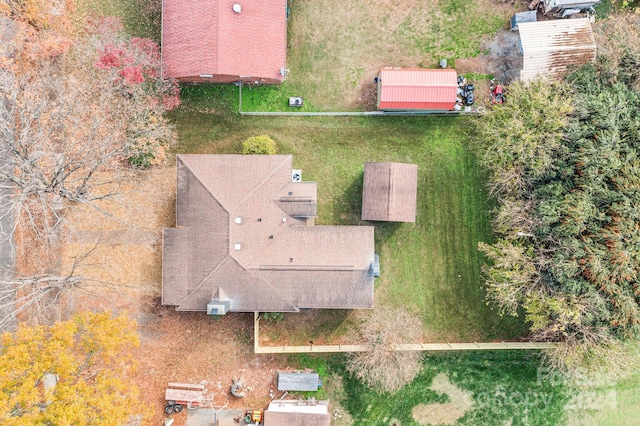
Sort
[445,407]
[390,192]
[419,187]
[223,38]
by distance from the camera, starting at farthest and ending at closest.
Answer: [419,187], [445,407], [390,192], [223,38]

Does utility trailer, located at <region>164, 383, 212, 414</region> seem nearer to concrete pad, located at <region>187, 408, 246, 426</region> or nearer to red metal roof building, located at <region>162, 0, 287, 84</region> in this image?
concrete pad, located at <region>187, 408, 246, 426</region>

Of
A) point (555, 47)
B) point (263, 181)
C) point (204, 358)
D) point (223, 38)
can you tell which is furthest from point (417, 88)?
point (204, 358)

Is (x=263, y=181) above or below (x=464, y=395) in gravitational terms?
above

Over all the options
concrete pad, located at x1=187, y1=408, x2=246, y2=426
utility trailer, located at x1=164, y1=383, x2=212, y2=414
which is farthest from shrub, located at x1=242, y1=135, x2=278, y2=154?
concrete pad, located at x1=187, y1=408, x2=246, y2=426

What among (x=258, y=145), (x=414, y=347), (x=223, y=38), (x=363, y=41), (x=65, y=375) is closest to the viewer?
(x=65, y=375)

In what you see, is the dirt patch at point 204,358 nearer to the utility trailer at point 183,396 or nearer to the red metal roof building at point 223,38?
the utility trailer at point 183,396

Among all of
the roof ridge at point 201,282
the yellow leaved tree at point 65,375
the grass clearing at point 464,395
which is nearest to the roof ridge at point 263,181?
the roof ridge at point 201,282

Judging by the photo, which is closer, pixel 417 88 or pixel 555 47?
pixel 555 47

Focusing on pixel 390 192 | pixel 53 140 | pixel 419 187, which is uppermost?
pixel 53 140

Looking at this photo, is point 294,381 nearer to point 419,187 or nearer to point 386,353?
point 386,353
